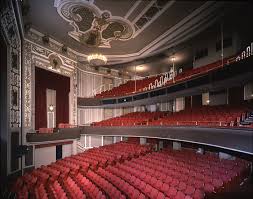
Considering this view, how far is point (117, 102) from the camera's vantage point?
10.7 metres

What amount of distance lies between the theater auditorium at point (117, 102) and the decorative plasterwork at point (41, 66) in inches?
1.6

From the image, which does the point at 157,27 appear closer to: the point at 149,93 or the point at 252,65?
the point at 252,65

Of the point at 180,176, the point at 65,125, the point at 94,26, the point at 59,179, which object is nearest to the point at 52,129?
the point at 65,125

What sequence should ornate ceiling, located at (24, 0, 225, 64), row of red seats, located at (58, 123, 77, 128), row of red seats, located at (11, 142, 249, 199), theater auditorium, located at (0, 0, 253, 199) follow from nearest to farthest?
row of red seats, located at (11, 142, 249, 199), theater auditorium, located at (0, 0, 253, 199), ornate ceiling, located at (24, 0, 225, 64), row of red seats, located at (58, 123, 77, 128)

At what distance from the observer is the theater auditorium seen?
163 inches

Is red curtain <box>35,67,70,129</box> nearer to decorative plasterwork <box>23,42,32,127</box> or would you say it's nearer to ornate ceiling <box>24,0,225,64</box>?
decorative plasterwork <box>23,42,32,127</box>

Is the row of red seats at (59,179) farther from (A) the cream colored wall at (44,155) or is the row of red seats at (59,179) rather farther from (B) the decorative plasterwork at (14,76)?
(B) the decorative plasterwork at (14,76)

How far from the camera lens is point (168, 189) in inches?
157

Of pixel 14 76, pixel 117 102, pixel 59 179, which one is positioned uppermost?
pixel 14 76

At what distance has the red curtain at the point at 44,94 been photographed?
786 centimetres

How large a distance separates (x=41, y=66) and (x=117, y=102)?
4.17m

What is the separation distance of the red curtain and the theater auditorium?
4cm

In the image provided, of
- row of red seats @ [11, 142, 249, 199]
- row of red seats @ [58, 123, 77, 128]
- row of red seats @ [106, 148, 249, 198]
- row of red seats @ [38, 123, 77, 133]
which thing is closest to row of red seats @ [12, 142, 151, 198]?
row of red seats @ [11, 142, 249, 199]

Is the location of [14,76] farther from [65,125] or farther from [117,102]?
[117,102]
